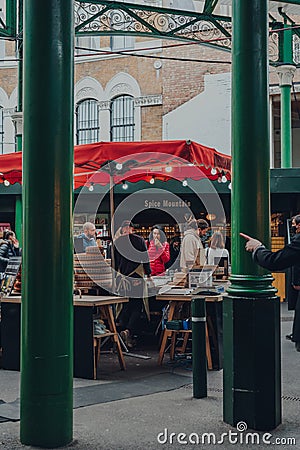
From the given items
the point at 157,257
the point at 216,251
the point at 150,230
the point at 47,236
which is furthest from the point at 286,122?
the point at 47,236

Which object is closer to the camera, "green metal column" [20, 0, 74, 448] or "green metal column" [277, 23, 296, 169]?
"green metal column" [20, 0, 74, 448]

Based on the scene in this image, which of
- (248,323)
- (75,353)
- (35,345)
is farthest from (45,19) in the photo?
(75,353)

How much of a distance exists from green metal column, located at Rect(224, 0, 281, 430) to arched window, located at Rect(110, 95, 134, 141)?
61.6ft

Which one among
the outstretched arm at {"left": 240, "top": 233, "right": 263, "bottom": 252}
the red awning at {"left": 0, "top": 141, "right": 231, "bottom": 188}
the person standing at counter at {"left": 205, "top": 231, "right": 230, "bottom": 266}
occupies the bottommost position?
the person standing at counter at {"left": 205, "top": 231, "right": 230, "bottom": 266}

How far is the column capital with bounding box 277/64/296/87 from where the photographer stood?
16.5 metres

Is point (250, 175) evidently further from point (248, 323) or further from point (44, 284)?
point (44, 284)

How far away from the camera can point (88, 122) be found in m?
25.1

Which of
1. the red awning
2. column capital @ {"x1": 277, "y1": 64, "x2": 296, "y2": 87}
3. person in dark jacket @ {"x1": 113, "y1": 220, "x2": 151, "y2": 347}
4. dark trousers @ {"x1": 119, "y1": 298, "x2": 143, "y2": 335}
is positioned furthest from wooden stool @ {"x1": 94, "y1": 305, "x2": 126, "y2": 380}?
column capital @ {"x1": 277, "y1": 64, "x2": 296, "y2": 87}

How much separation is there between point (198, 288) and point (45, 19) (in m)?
4.66

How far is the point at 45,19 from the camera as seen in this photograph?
5.04m

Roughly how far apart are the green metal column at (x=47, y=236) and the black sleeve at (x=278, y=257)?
4.91 feet

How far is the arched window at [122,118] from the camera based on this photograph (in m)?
24.4

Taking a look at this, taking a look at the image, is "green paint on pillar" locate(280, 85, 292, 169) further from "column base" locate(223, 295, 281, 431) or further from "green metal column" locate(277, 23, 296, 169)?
"column base" locate(223, 295, 281, 431)

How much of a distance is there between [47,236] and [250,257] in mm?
1724
